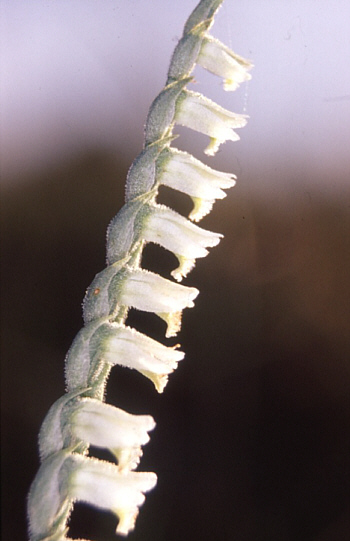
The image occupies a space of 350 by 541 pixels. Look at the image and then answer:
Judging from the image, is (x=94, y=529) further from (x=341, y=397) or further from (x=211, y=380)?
(x=341, y=397)

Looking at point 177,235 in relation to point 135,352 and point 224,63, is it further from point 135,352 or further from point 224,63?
point 224,63

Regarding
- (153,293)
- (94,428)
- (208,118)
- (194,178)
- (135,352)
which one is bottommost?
(94,428)

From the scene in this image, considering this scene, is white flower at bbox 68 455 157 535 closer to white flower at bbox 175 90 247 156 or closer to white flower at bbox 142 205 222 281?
white flower at bbox 142 205 222 281

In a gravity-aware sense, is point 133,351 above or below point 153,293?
below

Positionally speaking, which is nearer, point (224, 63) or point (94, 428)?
point (94, 428)

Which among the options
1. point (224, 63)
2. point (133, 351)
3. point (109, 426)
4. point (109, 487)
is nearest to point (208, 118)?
point (224, 63)

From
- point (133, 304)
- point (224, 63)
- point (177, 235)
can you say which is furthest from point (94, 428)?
point (224, 63)
